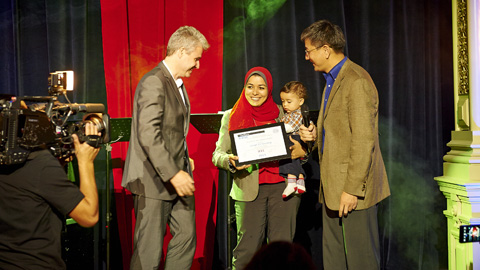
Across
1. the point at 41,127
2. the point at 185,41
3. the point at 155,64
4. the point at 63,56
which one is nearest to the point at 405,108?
the point at 155,64

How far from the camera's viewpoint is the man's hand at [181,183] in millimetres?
2443

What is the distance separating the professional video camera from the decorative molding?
321 cm

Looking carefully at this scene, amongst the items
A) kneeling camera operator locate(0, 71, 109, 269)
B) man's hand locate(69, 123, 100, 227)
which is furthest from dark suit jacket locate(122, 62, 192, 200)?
kneeling camera operator locate(0, 71, 109, 269)

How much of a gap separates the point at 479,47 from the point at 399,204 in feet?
5.42

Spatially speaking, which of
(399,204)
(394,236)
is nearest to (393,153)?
(399,204)

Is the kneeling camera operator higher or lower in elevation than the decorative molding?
lower

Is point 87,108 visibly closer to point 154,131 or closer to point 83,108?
point 83,108

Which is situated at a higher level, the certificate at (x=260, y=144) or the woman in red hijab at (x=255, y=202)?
the certificate at (x=260, y=144)

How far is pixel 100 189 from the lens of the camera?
382 centimetres

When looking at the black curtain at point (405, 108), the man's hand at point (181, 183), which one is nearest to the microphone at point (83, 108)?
the man's hand at point (181, 183)

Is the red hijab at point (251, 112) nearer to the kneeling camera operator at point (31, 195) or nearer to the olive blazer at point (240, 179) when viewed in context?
the olive blazer at point (240, 179)

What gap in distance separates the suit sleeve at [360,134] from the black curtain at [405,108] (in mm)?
1742

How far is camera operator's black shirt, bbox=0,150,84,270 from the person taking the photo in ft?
6.06

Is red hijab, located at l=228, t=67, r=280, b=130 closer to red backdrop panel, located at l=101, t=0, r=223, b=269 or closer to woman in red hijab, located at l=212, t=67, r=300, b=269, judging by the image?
woman in red hijab, located at l=212, t=67, r=300, b=269
